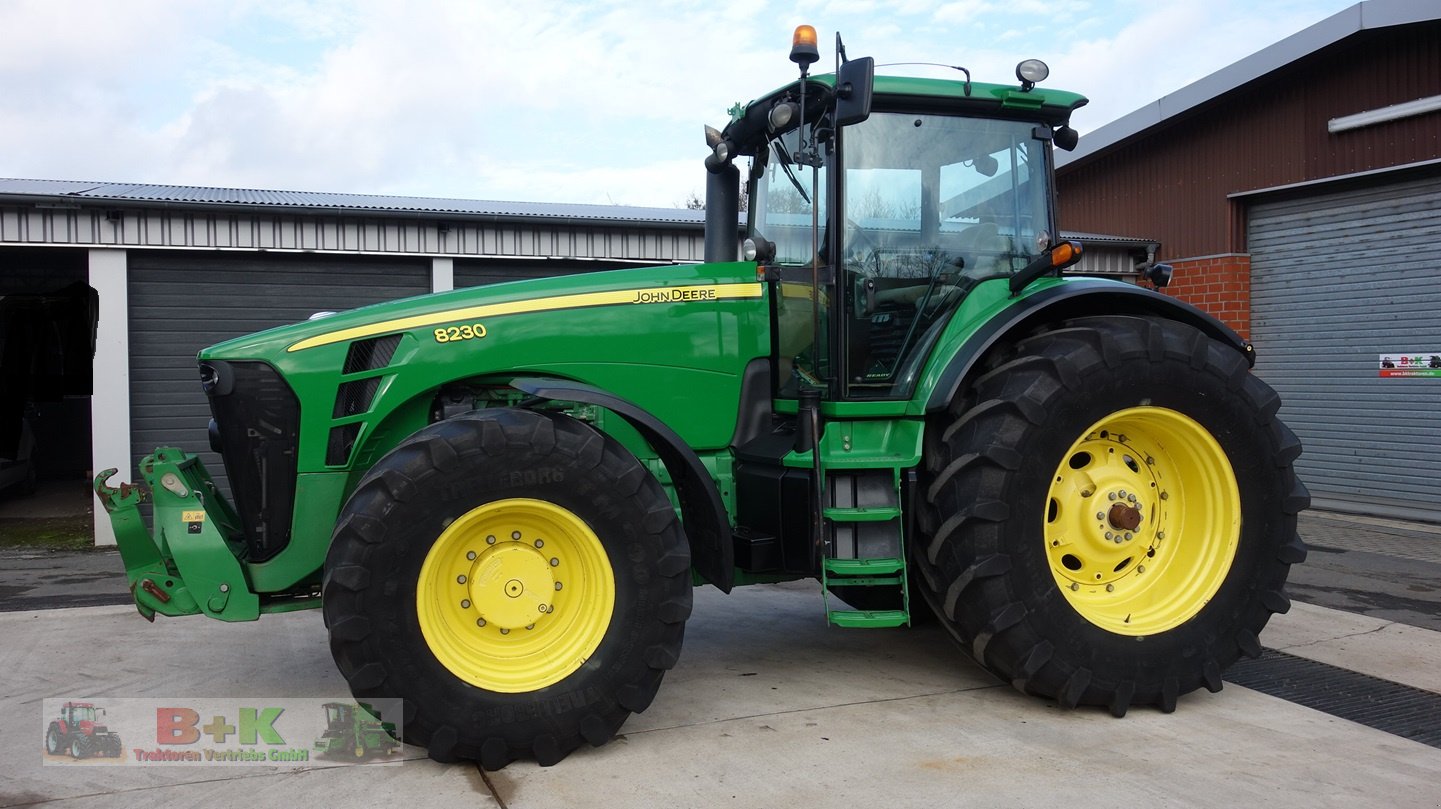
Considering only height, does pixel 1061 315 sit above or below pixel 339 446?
above

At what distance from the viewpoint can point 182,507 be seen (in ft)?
13.1

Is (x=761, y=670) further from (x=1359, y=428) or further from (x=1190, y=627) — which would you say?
(x=1359, y=428)

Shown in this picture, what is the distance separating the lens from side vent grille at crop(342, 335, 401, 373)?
163 inches

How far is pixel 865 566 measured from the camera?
414cm

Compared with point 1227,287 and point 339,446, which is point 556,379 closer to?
point 339,446

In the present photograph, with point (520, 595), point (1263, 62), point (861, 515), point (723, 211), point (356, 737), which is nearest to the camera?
point (520, 595)

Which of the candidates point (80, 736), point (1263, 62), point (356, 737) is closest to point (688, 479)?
point (356, 737)

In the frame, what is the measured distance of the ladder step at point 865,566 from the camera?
4.13 meters

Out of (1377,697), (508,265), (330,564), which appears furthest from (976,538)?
(508,265)

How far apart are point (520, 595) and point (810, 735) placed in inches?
48.8

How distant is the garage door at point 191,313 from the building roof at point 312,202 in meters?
0.58

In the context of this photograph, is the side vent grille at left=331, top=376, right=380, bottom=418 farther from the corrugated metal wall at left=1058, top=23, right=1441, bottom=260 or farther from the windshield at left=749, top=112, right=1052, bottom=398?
the corrugated metal wall at left=1058, top=23, right=1441, bottom=260

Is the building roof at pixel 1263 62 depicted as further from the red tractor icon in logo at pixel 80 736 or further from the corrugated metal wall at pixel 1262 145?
the red tractor icon in logo at pixel 80 736

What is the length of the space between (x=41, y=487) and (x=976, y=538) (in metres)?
14.0
